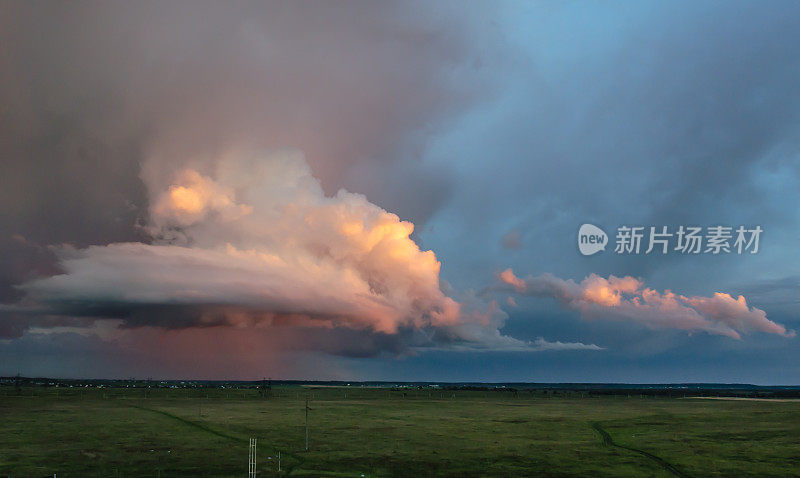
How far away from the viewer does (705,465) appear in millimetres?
62094

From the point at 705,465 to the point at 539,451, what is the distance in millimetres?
18243

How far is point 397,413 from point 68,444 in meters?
71.5

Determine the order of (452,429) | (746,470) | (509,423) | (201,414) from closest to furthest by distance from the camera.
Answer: (746,470) → (452,429) → (509,423) → (201,414)

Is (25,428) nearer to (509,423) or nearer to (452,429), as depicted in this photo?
(452,429)

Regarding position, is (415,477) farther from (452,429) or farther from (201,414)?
(201,414)

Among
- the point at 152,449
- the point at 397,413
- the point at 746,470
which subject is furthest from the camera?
the point at 397,413

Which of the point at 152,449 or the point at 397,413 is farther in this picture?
the point at 397,413

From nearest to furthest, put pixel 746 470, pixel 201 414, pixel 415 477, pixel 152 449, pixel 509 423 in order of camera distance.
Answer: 1. pixel 415 477
2. pixel 746 470
3. pixel 152 449
4. pixel 509 423
5. pixel 201 414

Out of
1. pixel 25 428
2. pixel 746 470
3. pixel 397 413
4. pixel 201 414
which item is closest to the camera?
pixel 746 470

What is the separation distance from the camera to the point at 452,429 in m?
93.8

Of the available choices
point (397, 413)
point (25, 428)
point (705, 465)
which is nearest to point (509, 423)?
point (397, 413)

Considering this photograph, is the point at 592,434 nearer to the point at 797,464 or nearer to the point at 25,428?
the point at 797,464

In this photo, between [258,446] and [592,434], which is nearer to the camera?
[258,446]

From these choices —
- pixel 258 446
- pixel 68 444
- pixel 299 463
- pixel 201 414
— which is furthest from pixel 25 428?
pixel 299 463
